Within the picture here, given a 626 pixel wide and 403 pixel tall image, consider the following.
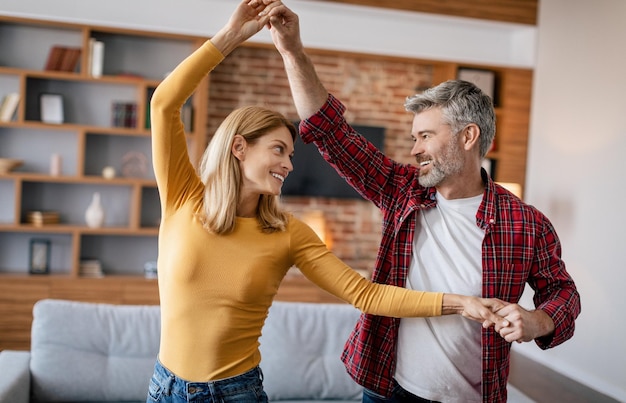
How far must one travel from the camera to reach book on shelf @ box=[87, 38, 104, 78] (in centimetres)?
521

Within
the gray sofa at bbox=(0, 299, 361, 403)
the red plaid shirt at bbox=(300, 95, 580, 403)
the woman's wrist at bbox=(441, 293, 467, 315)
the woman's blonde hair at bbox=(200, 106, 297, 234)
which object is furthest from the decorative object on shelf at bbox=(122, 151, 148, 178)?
the woman's wrist at bbox=(441, 293, 467, 315)

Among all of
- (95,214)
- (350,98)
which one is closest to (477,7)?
(350,98)

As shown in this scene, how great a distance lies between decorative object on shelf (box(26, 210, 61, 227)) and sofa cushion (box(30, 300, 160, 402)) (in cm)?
250

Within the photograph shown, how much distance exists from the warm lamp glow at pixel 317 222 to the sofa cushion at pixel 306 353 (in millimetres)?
2881

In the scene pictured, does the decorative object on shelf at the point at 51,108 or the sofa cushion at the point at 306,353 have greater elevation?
the decorative object on shelf at the point at 51,108

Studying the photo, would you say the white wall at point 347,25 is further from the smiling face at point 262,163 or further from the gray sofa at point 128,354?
the smiling face at point 262,163

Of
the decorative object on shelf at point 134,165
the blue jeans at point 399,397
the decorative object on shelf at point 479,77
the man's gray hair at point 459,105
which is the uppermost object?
the decorative object on shelf at point 479,77

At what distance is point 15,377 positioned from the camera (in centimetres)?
261

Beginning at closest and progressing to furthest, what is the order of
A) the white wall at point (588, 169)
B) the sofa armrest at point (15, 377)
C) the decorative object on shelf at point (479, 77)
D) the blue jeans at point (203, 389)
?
1. the blue jeans at point (203, 389)
2. the sofa armrest at point (15, 377)
3. the white wall at point (588, 169)
4. the decorative object on shelf at point (479, 77)

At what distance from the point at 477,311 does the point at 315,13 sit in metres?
4.32

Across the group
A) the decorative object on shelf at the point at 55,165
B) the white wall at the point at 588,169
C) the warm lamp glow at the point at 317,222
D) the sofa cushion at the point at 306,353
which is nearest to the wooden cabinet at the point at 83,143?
the decorative object on shelf at the point at 55,165

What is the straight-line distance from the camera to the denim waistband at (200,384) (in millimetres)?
1551

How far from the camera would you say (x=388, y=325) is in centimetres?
180

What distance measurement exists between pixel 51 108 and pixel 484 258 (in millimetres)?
4432
